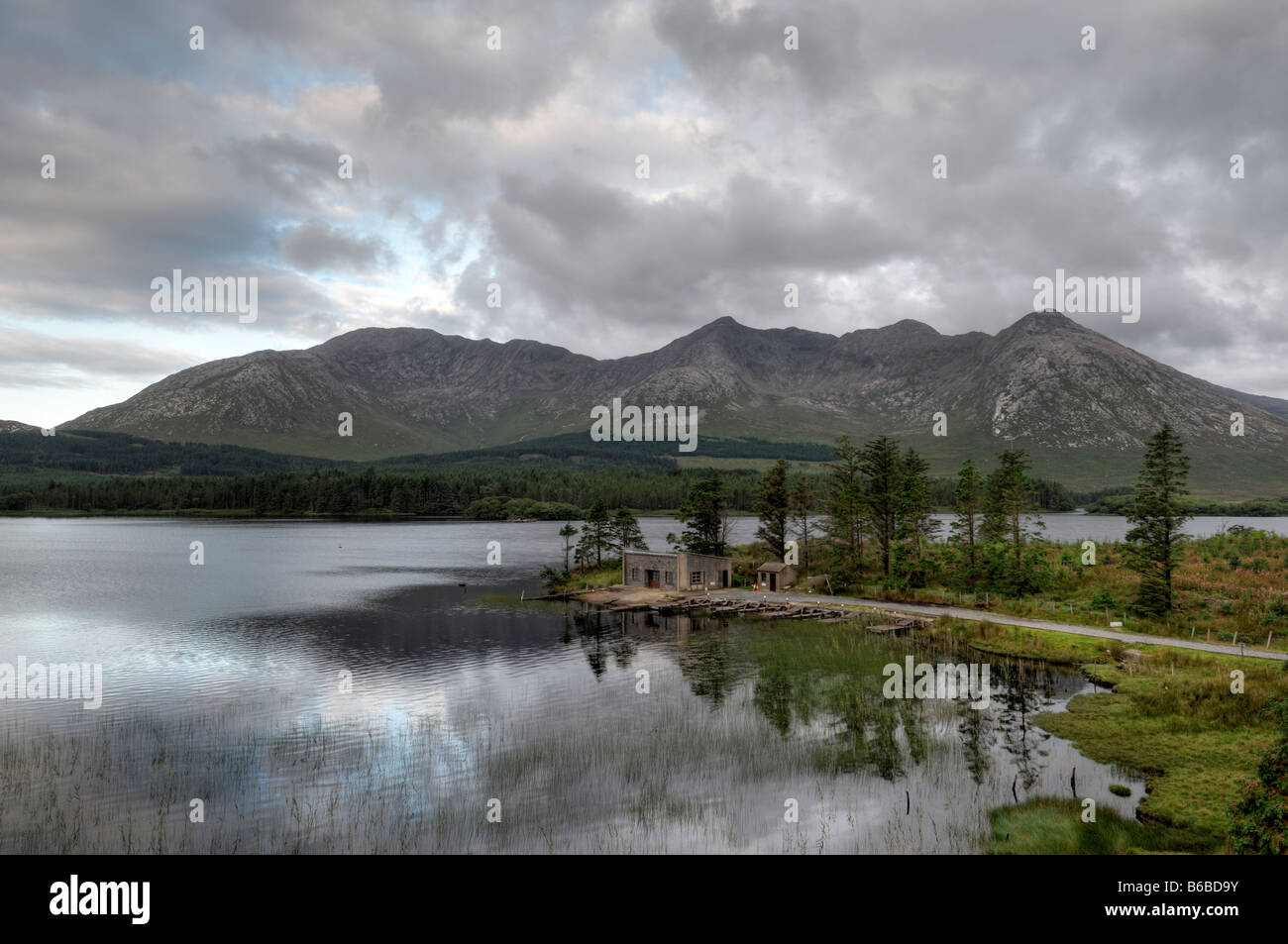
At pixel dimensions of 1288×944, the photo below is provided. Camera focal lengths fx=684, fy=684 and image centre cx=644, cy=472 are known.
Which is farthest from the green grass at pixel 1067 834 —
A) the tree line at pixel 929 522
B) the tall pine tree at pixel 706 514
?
the tall pine tree at pixel 706 514

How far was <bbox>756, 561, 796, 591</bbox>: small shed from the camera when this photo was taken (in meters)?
89.4

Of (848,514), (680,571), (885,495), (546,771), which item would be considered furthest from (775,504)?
(546,771)

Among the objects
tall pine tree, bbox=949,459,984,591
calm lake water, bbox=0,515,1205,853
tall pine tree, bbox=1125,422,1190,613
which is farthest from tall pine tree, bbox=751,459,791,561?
tall pine tree, bbox=1125,422,1190,613

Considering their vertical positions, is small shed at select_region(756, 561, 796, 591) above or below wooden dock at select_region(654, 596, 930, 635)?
above

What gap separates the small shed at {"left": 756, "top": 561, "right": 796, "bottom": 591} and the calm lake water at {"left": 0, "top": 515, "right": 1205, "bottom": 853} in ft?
66.7

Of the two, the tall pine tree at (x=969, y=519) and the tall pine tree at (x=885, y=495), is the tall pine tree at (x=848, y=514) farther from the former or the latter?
the tall pine tree at (x=969, y=519)

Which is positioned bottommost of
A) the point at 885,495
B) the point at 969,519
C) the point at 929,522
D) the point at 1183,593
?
the point at 1183,593

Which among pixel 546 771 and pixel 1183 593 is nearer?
pixel 546 771

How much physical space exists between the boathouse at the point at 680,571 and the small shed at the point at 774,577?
568cm

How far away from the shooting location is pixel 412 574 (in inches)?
4478

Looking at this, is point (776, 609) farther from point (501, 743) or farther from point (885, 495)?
point (501, 743)

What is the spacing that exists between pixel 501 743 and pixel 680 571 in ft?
185

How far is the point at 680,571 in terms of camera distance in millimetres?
91062

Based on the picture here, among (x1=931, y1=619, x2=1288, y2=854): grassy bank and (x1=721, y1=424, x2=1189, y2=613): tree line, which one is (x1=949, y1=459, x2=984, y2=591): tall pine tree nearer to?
(x1=721, y1=424, x2=1189, y2=613): tree line
